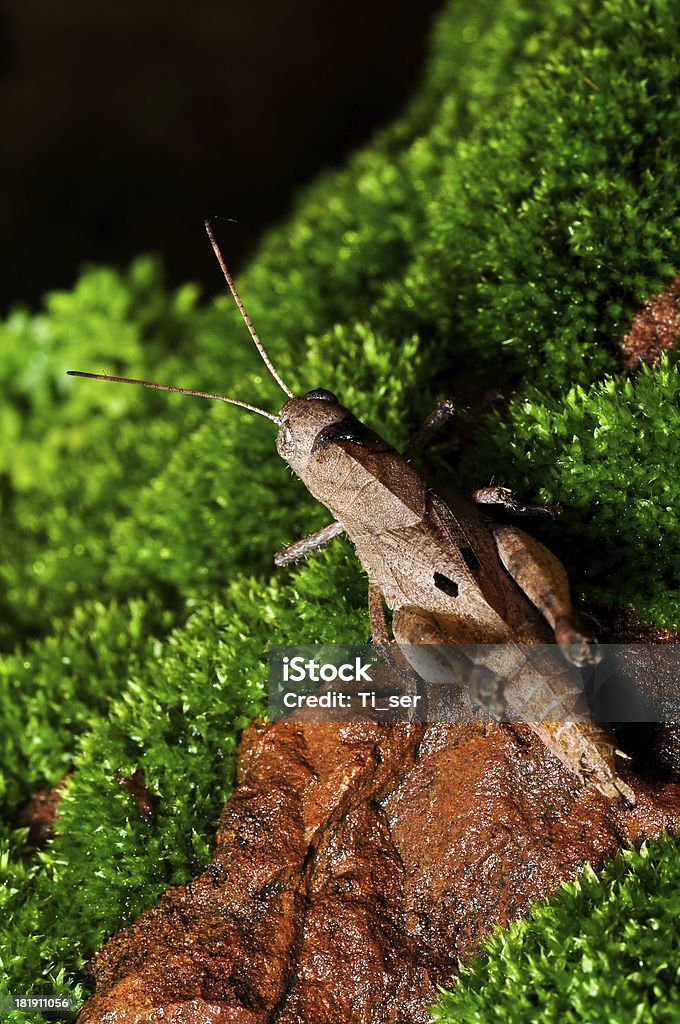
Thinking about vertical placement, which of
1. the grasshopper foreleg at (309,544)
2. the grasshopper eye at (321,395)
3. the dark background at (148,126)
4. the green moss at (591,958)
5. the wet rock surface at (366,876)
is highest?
the dark background at (148,126)

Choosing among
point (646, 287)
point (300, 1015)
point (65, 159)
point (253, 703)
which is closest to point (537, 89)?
point (646, 287)

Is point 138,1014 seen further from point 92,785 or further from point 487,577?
point 487,577

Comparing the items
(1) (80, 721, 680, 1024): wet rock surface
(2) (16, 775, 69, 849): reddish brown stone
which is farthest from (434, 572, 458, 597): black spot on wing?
(2) (16, 775, 69, 849): reddish brown stone

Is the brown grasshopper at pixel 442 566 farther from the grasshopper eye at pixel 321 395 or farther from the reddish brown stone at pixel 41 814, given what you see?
the reddish brown stone at pixel 41 814

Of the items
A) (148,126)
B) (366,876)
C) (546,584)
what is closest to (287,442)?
(546,584)

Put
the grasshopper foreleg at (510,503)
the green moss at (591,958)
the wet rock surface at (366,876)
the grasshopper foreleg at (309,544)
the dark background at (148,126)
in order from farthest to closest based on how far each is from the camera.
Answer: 1. the dark background at (148,126)
2. the grasshopper foreleg at (309,544)
3. the grasshopper foreleg at (510,503)
4. the wet rock surface at (366,876)
5. the green moss at (591,958)

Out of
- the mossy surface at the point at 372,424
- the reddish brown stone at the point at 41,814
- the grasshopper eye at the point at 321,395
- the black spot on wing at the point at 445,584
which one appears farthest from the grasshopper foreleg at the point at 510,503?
the reddish brown stone at the point at 41,814
